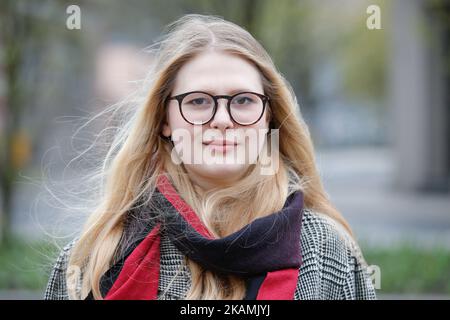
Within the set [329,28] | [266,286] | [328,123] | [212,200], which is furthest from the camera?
[328,123]

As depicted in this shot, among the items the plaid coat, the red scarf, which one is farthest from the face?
the plaid coat

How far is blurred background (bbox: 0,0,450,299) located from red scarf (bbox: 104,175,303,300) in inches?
18.3

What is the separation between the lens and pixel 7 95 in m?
9.05

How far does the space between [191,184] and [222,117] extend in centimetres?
29

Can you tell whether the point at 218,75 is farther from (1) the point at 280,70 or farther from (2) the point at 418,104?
(2) the point at 418,104

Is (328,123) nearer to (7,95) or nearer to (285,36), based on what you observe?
(285,36)

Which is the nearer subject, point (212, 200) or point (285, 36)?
point (212, 200)

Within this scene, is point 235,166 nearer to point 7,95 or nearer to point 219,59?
point 219,59

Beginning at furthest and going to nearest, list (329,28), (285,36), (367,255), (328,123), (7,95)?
(328,123) → (329,28) → (285,36) → (7,95) → (367,255)

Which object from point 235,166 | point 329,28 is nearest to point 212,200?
point 235,166

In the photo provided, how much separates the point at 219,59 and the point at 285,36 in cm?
1234

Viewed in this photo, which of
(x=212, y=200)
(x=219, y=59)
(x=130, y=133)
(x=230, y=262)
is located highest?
(x=219, y=59)

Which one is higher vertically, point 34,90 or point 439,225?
point 34,90

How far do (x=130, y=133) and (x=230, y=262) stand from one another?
22.6 inches
